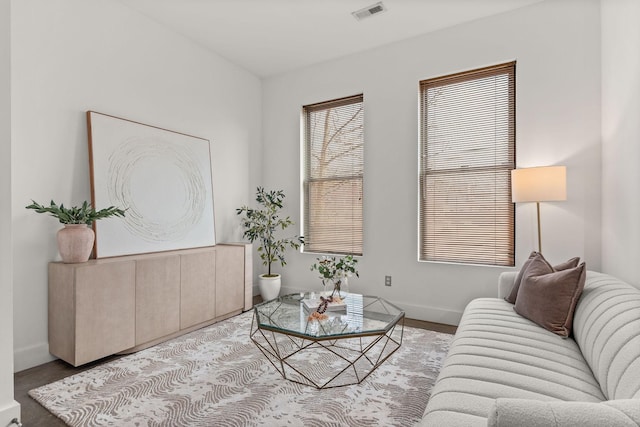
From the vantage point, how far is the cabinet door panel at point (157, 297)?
272 centimetres

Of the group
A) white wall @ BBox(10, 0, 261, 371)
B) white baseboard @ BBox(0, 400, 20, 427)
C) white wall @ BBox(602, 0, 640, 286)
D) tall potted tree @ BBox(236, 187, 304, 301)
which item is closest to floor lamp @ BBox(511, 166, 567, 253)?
white wall @ BBox(602, 0, 640, 286)

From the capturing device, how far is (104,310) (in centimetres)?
247

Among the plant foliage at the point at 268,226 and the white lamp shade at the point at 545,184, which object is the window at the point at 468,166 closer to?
the white lamp shade at the point at 545,184

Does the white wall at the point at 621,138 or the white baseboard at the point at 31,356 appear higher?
the white wall at the point at 621,138

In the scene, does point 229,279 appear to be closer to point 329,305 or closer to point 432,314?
point 329,305

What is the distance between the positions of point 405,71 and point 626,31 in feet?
5.99

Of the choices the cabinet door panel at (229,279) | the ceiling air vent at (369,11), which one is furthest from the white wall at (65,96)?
the ceiling air vent at (369,11)

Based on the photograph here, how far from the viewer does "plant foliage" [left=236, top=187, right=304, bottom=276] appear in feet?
13.8

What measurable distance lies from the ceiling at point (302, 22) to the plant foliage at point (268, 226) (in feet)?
5.65

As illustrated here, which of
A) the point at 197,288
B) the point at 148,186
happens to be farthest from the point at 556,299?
the point at 148,186

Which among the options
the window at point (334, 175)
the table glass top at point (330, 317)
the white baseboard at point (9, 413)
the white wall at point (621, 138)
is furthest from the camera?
the window at point (334, 175)

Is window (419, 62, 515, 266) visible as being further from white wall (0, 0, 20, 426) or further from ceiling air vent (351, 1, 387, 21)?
white wall (0, 0, 20, 426)

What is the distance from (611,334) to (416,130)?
2597mm

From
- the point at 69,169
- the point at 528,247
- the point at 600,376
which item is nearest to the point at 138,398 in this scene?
the point at 69,169
